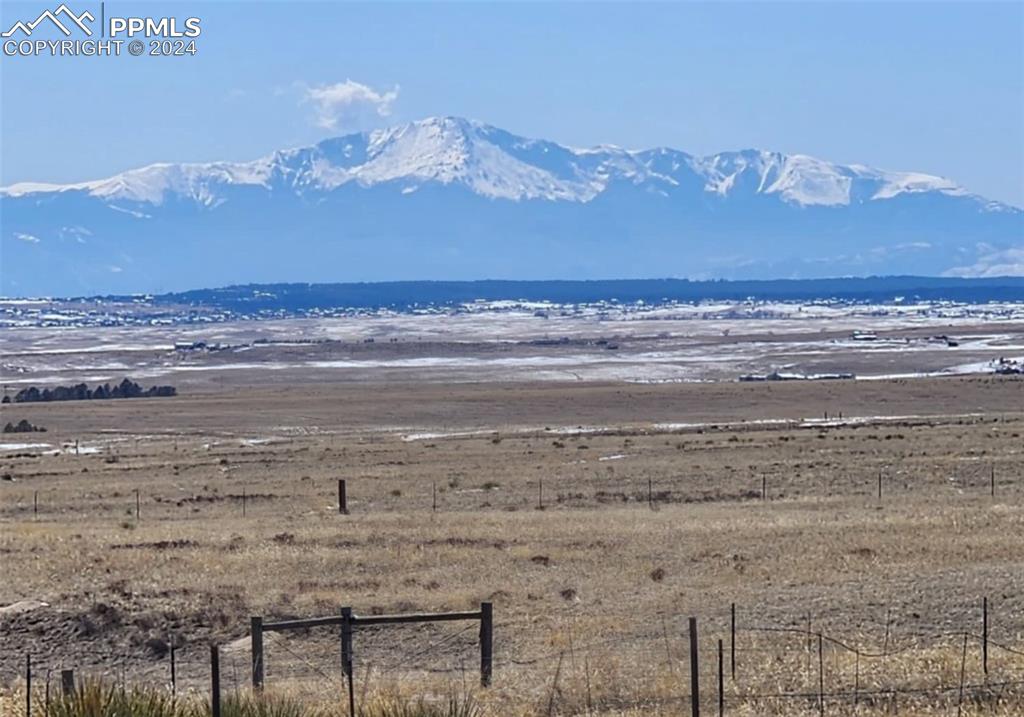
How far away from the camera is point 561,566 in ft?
81.8

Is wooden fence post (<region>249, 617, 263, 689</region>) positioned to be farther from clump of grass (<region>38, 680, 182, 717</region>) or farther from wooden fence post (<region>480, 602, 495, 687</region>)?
clump of grass (<region>38, 680, 182, 717</region>)

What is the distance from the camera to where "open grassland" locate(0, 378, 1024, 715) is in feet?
56.9

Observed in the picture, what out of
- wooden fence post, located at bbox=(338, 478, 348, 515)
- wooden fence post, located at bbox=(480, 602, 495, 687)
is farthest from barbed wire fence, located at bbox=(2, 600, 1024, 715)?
wooden fence post, located at bbox=(338, 478, 348, 515)

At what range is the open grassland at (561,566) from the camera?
1734 centimetres

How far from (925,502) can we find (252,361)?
9718 cm

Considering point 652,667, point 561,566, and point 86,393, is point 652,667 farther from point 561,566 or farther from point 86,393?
point 86,393

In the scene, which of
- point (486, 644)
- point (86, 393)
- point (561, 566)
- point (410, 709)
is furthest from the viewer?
point (86, 393)

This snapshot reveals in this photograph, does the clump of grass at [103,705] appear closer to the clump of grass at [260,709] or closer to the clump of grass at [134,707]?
the clump of grass at [134,707]

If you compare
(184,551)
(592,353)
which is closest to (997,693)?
(184,551)

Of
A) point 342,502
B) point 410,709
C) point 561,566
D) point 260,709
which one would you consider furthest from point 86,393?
point 260,709

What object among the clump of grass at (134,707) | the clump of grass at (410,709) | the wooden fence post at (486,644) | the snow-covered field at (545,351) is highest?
the clump of grass at (134,707)

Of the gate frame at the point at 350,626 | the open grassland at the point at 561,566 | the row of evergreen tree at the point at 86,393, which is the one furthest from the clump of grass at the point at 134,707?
the row of evergreen tree at the point at 86,393

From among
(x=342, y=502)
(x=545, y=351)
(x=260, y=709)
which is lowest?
(x=545, y=351)

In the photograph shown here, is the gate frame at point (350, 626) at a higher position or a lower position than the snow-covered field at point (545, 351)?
higher
